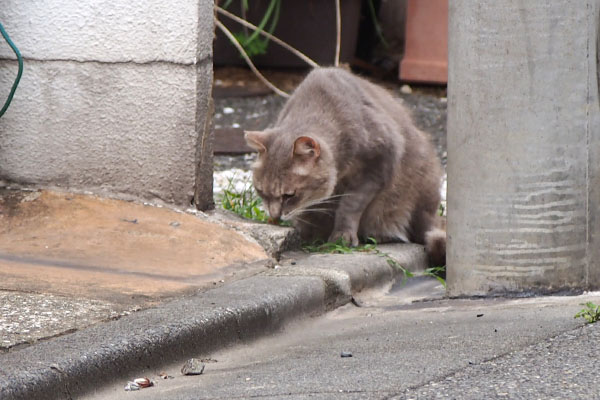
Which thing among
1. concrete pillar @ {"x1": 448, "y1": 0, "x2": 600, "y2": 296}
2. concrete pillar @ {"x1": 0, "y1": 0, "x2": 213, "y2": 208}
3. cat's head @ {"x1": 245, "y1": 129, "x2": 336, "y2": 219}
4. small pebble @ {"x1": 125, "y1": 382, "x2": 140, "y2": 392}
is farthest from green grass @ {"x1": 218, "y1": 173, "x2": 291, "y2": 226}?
small pebble @ {"x1": 125, "y1": 382, "x2": 140, "y2": 392}

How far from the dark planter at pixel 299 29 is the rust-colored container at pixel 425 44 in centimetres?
51

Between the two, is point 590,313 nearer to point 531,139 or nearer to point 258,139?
point 531,139

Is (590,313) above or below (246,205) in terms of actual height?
below

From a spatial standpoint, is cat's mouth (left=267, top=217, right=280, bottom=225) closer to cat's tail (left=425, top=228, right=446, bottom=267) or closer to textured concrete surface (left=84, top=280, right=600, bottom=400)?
cat's tail (left=425, top=228, right=446, bottom=267)

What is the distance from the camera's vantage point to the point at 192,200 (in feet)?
13.5

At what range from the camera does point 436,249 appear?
4.47 m

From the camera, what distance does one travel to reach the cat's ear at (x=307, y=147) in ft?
14.0

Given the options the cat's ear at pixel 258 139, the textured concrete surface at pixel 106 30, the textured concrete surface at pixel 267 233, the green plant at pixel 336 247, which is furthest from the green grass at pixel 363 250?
the textured concrete surface at pixel 106 30

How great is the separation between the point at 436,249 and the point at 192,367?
203cm

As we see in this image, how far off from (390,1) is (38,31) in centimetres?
517

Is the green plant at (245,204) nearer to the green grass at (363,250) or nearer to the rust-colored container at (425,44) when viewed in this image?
the green grass at (363,250)

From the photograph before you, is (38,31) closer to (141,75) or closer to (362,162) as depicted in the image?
(141,75)

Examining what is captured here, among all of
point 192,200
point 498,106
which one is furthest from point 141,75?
point 498,106

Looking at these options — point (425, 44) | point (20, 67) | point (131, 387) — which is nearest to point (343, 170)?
point (20, 67)
